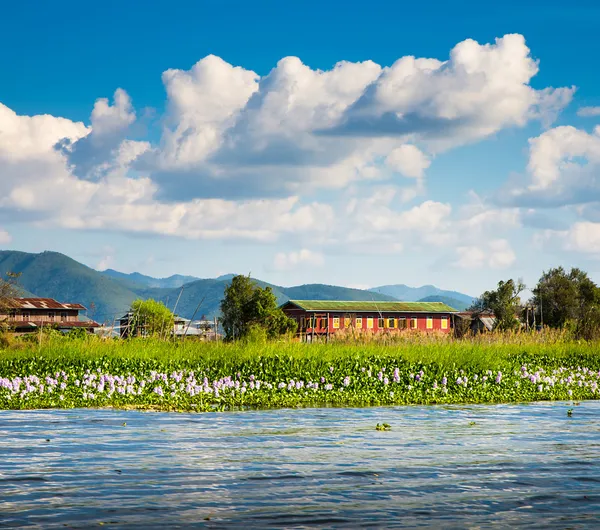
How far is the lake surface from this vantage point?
9.05 meters

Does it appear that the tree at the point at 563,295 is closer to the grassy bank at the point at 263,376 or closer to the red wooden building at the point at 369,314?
the red wooden building at the point at 369,314

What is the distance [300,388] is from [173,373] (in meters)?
3.68

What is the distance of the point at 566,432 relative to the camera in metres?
16.6

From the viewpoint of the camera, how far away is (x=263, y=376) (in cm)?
2345

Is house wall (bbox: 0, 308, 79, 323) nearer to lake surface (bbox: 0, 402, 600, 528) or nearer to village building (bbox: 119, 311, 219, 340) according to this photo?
village building (bbox: 119, 311, 219, 340)

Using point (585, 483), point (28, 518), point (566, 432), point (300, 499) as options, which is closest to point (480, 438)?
point (566, 432)

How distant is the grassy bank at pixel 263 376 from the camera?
2119 cm

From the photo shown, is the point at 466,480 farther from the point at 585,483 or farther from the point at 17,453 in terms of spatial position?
the point at 17,453

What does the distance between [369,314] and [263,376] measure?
83448 mm

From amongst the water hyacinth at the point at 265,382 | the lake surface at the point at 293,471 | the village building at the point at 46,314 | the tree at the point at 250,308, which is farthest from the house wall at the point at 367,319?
the lake surface at the point at 293,471

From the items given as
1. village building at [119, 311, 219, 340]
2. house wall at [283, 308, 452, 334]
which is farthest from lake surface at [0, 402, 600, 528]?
house wall at [283, 308, 452, 334]

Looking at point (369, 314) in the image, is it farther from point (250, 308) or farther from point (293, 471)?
point (293, 471)

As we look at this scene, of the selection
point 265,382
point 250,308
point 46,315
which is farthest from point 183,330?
point 46,315

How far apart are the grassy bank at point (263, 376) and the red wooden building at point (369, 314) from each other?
2964 inches
